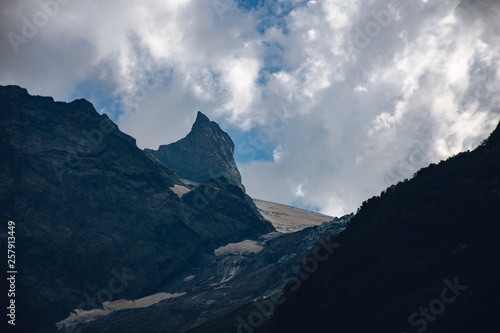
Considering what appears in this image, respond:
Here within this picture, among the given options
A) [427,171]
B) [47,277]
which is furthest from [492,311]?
[47,277]

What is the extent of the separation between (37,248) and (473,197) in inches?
7468

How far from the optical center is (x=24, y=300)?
179750 mm

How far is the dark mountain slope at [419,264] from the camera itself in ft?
205

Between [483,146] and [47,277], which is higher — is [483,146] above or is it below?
below

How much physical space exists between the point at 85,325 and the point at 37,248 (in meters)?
49.5

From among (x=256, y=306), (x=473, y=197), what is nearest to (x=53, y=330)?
(x=256, y=306)

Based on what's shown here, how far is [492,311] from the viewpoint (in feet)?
177

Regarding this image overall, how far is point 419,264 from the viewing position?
77688 mm

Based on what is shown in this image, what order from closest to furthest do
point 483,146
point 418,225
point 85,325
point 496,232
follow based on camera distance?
point 496,232
point 418,225
point 483,146
point 85,325

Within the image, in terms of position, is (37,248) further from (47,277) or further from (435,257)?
(435,257)

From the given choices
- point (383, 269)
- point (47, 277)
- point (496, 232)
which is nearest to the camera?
point (496, 232)

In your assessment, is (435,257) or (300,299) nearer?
(435,257)

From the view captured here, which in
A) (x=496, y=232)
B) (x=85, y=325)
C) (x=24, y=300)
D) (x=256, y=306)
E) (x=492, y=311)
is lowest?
(x=492, y=311)

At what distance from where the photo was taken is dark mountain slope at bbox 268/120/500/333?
2464 inches
